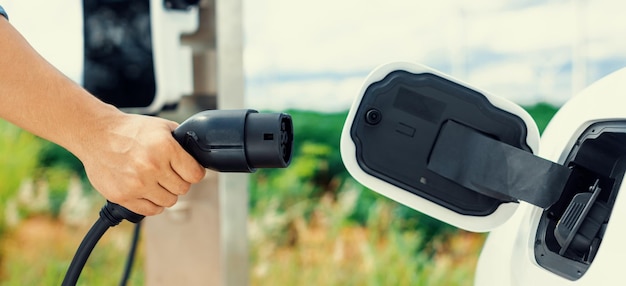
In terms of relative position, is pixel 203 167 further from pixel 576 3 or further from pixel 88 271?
pixel 88 271

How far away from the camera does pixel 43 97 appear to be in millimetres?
653

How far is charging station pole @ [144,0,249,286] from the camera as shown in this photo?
1.22m

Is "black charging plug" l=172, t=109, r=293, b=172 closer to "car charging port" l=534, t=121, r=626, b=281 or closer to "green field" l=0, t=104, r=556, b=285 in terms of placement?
"car charging port" l=534, t=121, r=626, b=281

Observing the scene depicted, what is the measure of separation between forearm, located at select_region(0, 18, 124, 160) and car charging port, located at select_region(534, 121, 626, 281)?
406mm

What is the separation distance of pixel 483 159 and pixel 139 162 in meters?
0.31

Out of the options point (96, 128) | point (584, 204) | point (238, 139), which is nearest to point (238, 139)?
point (238, 139)

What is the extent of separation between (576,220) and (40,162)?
108 inches

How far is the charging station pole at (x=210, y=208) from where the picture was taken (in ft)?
4.01

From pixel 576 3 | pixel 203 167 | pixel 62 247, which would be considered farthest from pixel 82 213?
pixel 203 167

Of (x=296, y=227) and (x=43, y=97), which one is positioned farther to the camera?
(x=296, y=227)

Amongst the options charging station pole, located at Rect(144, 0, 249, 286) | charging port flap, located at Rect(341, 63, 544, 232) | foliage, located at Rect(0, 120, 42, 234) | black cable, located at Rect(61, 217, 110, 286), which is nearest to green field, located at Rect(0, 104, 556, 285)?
foliage, located at Rect(0, 120, 42, 234)

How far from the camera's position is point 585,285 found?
453mm

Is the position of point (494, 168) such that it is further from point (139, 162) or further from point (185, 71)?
point (185, 71)

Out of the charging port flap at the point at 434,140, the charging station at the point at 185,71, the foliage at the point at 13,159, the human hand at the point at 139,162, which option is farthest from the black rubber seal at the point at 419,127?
the foliage at the point at 13,159
